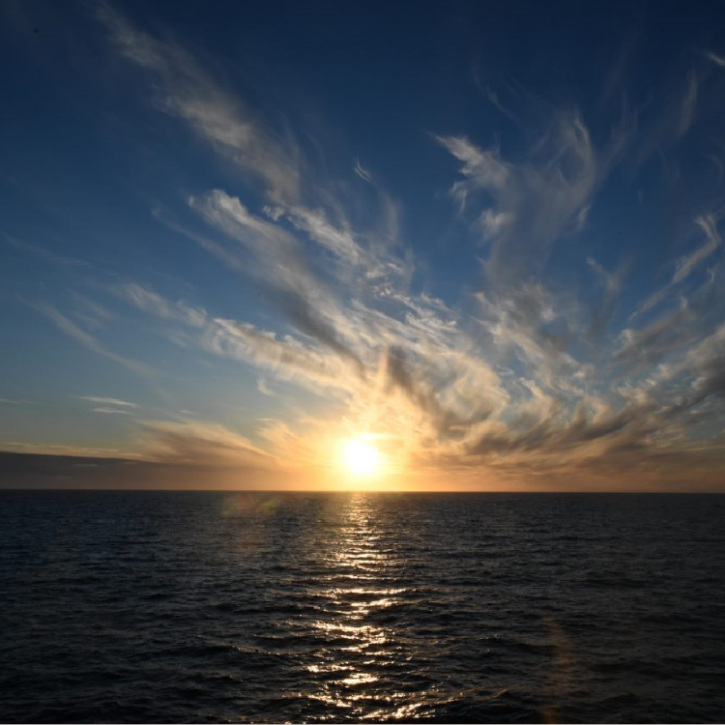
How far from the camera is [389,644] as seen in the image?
2609 centimetres

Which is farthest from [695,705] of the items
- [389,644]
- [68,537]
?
[68,537]

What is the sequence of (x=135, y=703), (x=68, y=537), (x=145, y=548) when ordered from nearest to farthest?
(x=135, y=703) → (x=145, y=548) → (x=68, y=537)

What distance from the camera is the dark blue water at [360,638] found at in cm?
1931

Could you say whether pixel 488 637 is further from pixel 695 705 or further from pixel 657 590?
pixel 657 590

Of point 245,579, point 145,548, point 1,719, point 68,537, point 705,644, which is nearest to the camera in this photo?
point 1,719

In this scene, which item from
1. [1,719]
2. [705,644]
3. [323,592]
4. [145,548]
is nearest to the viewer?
[1,719]

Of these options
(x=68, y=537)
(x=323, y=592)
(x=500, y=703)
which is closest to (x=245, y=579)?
(x=323, y=592)

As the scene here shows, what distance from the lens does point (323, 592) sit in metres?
38.2

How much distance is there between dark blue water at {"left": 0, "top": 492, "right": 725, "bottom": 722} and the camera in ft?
63.4

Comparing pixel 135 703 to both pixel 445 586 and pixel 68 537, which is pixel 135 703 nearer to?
pixel 445 586

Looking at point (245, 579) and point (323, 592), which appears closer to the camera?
point (323, 592)

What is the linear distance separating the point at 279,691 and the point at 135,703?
573cm

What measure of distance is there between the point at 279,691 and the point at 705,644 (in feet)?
75.6

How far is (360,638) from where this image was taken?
2698 centimetres
